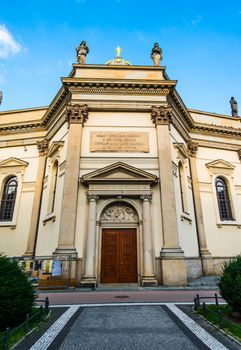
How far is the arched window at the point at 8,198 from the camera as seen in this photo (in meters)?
19.2

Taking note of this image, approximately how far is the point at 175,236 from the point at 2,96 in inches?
873

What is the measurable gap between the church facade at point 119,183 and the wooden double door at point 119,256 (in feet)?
0.18

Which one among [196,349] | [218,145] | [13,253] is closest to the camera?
[196,349]

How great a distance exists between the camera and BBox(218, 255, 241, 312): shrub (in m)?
5.94

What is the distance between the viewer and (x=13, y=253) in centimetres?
1778

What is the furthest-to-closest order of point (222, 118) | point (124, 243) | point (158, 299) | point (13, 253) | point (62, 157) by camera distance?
1. point (222, 118)
2. point (13, 253)
3. point (62, 157)
4. point (124, 243)
5. point (158, 299)

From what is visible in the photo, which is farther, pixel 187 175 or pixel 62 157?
pixel 187 175

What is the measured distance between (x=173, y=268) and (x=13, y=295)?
9.23m

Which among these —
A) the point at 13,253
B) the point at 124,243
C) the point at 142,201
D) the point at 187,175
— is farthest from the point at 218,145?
the point at 13,253

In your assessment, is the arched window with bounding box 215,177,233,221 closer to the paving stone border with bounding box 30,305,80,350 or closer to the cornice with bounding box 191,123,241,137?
the cornice with bounding box 191,123,241,137

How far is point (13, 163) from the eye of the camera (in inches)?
810

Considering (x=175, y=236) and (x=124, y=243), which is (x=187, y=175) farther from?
(x=124, y=243)

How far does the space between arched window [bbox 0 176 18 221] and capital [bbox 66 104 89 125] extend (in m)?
7.97

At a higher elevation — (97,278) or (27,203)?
(27,203)
